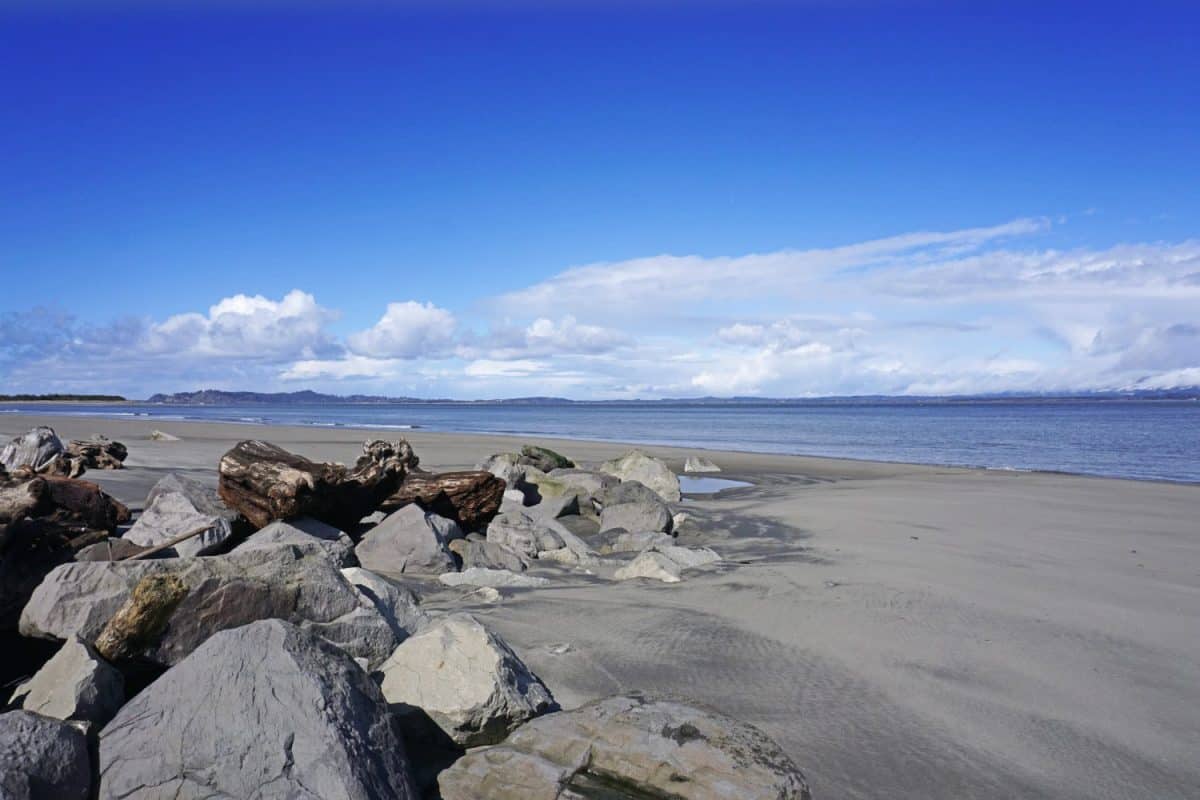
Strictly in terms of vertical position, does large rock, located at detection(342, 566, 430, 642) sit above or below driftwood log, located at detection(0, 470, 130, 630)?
below

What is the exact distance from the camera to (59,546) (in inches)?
241

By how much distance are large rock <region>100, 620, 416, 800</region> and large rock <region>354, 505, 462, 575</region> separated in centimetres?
390

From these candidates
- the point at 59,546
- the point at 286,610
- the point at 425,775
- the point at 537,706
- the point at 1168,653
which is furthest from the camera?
the point at 59,546

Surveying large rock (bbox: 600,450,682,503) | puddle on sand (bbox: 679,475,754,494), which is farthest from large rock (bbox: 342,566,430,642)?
puddle on sand (bbox: 679,475,754,494)

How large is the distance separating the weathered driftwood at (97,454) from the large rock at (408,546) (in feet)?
28.7

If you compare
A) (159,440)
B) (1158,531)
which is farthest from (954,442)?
(159,440)

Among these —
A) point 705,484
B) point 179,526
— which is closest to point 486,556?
point 179,526

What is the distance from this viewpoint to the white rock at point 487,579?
274 inches

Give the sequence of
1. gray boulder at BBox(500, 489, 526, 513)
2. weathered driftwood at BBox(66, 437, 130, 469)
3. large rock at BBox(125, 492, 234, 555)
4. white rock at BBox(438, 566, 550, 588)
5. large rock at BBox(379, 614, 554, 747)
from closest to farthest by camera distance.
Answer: large rock at BBox(379, 614, 554, 747)
large rock at BBox(125, 492, 234, 555)
white rock at BBox(438, 566, 550, 588)
gray boulder at BBox(500, 489, 526, 513)
weathered driftwood at BBox(66, 437, 130, 469)

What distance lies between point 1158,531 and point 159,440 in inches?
974

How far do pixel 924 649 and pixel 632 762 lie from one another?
3119mm

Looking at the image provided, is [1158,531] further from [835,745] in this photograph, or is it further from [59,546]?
[59,546]

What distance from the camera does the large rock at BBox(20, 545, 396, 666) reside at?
4.18 metres

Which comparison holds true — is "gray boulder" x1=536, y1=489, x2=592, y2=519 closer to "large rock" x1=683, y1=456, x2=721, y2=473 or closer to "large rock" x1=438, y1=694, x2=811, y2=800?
"large rock" x1=438, y1=694, x2=811, y2=800
